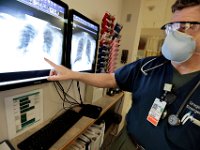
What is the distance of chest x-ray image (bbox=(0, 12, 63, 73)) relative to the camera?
611 mm

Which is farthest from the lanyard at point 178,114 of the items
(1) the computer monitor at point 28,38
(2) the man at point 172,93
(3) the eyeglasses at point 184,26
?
(1) the computer monitor at point 28,38

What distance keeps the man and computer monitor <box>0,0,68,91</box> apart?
0.11m

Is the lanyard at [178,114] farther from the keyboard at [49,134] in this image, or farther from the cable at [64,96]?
the cable at [64,96]

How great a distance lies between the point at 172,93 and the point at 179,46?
245 millimetres

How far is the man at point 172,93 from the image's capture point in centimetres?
70

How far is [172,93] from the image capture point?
780 mm

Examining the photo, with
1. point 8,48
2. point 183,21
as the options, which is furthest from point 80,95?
point 183,21

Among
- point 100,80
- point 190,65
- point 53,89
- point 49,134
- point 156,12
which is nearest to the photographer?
point 190,65

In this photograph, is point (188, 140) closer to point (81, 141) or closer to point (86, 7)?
point (81, 141)

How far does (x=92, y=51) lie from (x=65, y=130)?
0.71 metres

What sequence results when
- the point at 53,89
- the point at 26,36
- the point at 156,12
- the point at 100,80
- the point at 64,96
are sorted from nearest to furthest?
1. the point at 26,36
2. the point at 100,80
3. the point at 53,89
4. the point at 64,96
5. the point at 156,12

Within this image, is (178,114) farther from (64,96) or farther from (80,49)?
(64,96)

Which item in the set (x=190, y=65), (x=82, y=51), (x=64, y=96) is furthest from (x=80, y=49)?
(x=190, y=65)

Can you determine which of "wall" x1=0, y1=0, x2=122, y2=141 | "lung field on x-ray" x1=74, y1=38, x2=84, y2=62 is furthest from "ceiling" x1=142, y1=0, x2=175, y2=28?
"lung field on x-ray" x1=74, y1=38, x2=84, y2=62
